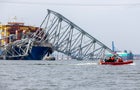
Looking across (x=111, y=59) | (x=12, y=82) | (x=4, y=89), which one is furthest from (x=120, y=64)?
(x=4, y=89)

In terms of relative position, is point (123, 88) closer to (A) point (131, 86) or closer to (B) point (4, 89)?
(A) point (131, 86)

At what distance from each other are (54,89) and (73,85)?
5462 mm

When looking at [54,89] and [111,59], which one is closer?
[54,89]

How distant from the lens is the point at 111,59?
149 meters

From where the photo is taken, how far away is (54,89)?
6338 cm

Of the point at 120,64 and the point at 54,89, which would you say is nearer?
the point at 54,89

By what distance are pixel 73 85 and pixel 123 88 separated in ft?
21.9

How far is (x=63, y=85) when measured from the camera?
225ft

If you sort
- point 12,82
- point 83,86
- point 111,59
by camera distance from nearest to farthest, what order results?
point 83,86 → point 12,82 → point 111,59

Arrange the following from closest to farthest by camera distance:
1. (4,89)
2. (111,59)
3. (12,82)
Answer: (4,89), (12,82), (111,59)

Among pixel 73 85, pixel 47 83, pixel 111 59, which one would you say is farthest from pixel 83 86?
pixel 111 59

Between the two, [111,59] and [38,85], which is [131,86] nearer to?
[38,85]

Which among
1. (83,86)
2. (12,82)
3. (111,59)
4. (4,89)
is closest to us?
(4,89)

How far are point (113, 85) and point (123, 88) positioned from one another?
4.15 metres
